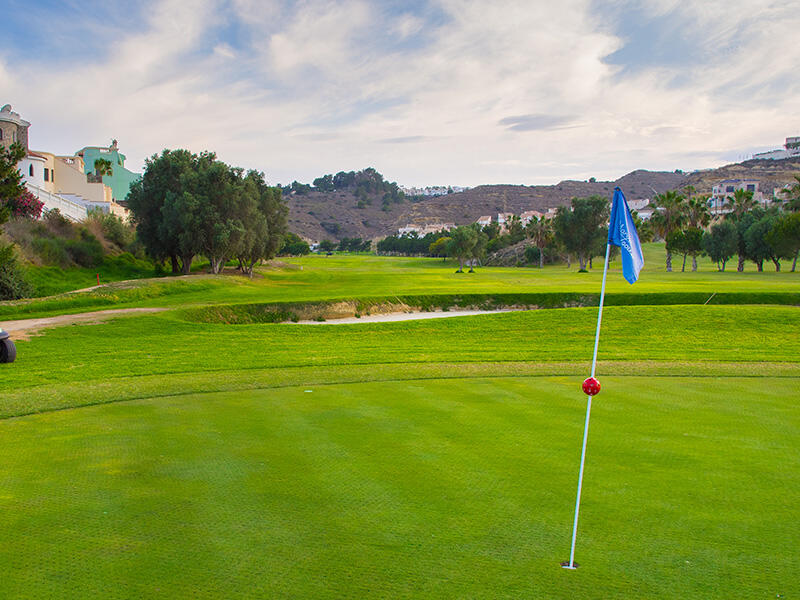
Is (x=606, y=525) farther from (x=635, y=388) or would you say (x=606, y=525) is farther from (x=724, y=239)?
(x=724, y=239)

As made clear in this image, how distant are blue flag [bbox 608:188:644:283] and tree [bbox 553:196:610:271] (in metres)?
88.5

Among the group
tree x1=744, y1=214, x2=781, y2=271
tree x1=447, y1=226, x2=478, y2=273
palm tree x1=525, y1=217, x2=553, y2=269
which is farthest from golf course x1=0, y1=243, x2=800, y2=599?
palm tree x1=525, y1=217, x2=553, y2=269

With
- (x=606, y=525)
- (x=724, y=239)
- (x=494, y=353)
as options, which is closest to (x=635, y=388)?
(x=494, y=353)

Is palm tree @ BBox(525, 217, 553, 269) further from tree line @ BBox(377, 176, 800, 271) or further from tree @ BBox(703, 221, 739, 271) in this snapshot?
tree @ BBox(703, 221, 739, 271)

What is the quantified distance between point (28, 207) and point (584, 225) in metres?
71.3

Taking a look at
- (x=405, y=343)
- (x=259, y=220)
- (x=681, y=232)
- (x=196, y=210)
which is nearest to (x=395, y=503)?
(x=405, y=343)

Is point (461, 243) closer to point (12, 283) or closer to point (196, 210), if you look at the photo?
point (196, 210)

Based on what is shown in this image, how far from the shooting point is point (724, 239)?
7744cm

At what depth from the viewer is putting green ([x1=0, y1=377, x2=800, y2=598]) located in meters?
4.86

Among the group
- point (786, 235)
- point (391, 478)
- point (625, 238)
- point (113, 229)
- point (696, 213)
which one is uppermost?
point (696, 213)

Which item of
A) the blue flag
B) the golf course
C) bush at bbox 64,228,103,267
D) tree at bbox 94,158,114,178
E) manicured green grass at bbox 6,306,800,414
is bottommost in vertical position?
manicured green grass at bbox 6,306,800,414

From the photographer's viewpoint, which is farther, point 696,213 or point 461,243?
point 696,213

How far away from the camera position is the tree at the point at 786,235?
63250mm

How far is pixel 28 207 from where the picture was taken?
4538cm
